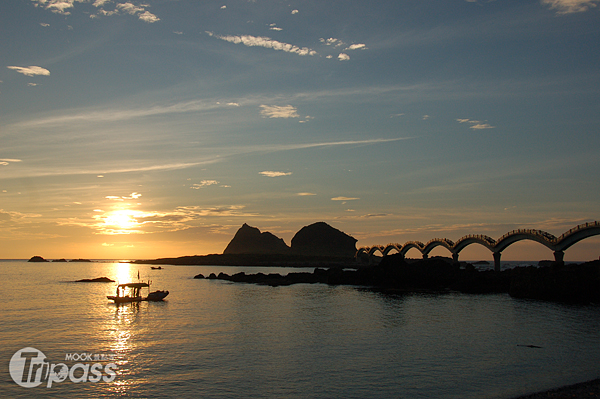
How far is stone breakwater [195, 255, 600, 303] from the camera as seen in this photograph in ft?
228

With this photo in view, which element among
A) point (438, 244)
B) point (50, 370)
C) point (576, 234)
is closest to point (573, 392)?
point (50, 370)

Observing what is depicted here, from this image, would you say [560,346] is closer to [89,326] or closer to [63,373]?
[63,373]

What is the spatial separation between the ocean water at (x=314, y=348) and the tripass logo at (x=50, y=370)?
375 mm

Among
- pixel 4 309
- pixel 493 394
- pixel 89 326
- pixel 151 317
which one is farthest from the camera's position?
pixel 4 309

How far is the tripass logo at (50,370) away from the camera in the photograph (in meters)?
25.9

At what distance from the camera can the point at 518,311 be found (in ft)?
179

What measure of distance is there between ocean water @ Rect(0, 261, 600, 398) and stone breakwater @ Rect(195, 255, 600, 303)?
10376 mm

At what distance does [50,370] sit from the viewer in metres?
27.8

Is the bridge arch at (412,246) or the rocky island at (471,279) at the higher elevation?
the bridge arch at (412,246)

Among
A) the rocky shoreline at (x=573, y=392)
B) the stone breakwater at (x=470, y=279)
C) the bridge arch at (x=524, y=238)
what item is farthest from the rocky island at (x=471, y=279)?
the rocky shoreline at (x=573, y=392)

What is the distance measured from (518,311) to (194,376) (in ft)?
150

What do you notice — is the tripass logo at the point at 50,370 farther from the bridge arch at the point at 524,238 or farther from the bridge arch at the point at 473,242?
the bridge arch at the point at 473,242

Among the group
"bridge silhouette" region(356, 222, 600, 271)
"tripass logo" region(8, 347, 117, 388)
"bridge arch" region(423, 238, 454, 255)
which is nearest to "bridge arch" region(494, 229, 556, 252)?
"bridge silhouette" region(356, 222, 600, 271)

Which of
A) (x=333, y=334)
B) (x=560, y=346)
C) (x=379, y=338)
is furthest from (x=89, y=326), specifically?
(x=560, y=346)
